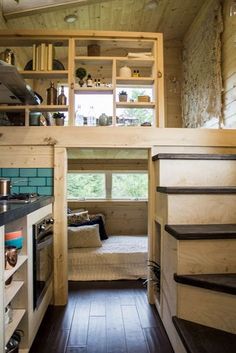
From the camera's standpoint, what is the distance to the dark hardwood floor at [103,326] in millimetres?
1821

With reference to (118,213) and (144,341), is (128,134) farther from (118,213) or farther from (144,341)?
(118,213)

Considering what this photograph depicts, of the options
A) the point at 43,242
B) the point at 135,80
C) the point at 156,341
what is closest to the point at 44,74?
the point at 135,80

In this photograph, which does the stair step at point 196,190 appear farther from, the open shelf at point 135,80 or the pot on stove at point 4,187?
the open shelf at point 135,80

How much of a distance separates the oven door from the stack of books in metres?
1.52

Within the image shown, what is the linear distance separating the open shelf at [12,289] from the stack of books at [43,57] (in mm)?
1937

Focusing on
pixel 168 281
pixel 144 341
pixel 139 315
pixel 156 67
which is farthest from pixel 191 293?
pixel 156 67

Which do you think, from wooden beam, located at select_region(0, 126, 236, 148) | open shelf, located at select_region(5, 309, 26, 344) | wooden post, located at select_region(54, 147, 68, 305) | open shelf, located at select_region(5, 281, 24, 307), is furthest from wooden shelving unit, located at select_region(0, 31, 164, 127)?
open shelf, located at select_region(5, 309, 26, 344)

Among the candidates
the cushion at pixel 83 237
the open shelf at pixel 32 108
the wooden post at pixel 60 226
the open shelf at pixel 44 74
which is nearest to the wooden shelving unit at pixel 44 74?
the open shelf at pixel 44 74

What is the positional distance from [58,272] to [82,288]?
51 cm

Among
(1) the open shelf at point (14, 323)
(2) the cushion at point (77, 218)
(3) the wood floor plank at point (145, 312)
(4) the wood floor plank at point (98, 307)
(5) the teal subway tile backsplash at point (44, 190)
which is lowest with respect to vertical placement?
(3) the wood floor plank at point (145, 312)

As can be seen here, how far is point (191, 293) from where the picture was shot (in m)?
1.54

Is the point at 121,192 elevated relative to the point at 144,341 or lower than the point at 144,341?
elevated

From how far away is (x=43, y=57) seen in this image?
104 inches

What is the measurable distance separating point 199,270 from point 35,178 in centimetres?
162
